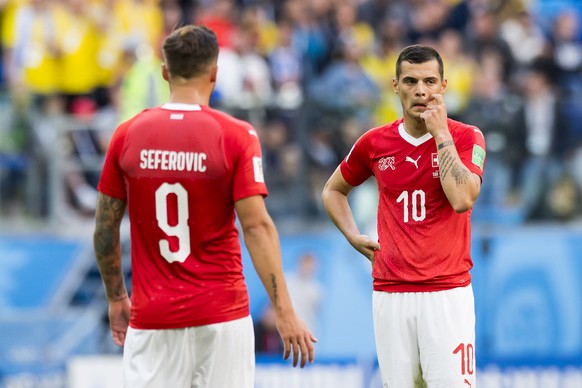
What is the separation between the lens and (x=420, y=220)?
668 cm

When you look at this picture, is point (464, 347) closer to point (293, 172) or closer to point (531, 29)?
point (293, 172)

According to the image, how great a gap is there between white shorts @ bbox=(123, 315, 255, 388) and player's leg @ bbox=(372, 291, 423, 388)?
107 cm

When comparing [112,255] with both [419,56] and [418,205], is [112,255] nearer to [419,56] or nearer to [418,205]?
[418,205]

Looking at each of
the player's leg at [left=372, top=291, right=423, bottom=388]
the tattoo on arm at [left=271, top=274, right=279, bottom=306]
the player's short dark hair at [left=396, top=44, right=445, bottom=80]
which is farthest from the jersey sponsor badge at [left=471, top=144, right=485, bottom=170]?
the tattoo on arm at [left=271, top=274, right=279, bottom=306]

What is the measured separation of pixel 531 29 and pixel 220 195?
10.5 metres

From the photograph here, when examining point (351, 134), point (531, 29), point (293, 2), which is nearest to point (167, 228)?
point (351, 134)

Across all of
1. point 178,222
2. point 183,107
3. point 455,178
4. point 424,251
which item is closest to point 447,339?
point 424,251

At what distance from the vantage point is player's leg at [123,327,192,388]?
5.93 m

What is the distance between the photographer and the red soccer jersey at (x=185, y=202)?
19.3ft

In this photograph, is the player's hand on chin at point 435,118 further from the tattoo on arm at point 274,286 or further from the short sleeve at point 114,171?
the short sleeve at point 114,171

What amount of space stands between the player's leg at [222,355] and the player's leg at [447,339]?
1156 millimetres

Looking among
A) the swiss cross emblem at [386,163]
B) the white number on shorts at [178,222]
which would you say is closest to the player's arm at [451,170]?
the swiss cross emblem at [386,163]

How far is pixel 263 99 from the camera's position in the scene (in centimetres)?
1294

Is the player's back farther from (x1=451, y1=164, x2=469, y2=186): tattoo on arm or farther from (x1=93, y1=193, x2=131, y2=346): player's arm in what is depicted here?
(x1=451, y1=164, x2=469, y2=186): tattoo on arm
